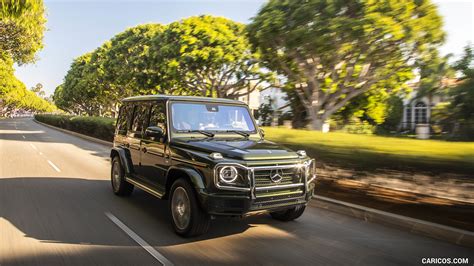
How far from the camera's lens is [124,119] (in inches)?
322

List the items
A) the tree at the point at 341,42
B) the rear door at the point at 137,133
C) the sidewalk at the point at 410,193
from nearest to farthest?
the sidewalk at the point at 410,193, the rear door at the point at 137,133, the tree at the point at 341,42

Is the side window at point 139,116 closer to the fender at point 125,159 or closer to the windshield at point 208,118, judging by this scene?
the fender at point 125,159

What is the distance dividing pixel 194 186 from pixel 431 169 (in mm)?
3902

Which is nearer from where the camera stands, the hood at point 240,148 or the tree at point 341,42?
the hood at point 240,148

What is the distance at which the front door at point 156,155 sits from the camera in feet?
19.7

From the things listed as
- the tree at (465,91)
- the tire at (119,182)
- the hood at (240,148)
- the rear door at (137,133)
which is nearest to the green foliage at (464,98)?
the tree at (465,91)

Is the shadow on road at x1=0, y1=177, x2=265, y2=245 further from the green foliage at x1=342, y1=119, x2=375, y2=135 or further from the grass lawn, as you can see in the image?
the green foliage at x1=342, y1=119, x2=375, y2=135

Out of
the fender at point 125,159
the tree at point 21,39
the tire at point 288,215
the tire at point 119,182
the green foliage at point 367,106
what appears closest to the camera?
the tire at point 288,215

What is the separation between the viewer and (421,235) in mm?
5781

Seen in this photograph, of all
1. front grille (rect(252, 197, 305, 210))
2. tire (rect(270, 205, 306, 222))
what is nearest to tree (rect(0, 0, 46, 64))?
tire (rect(270, 205, 306, 222))

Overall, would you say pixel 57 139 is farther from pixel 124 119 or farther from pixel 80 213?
pixel 80 213

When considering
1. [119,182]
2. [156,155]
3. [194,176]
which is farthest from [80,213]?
[194,176]

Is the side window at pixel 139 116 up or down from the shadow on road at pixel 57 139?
up

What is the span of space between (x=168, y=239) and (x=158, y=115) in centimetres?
218
